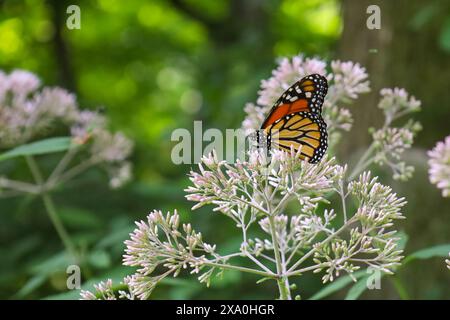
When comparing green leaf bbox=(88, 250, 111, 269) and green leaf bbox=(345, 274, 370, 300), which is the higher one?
green leaf bbox=(88, 250, 111, 269)

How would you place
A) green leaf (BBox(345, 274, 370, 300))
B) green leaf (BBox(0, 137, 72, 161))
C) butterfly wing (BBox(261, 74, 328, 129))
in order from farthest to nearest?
1. green leaf (BBox(0, 137, 72, 161))
2. butterfly wing (BBox(261, 74, 328, 129))
3. green leaf (BBox(345, 274, 370, 300))

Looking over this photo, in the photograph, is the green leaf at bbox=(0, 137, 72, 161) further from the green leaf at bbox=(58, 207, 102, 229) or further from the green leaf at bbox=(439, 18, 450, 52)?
the green leaf at bbox=(439, 18, 450, 52)

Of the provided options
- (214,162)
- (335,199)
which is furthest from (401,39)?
(214,162)

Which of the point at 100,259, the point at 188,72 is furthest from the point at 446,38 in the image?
the point at 188,72

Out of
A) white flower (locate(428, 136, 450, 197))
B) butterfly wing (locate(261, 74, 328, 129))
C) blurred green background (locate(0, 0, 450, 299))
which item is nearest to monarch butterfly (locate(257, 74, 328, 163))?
butterfly wing (locate(261, 74, 328, 129))

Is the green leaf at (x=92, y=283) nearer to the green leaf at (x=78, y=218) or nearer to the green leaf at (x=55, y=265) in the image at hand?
the green leaf at (x=55, y=265)

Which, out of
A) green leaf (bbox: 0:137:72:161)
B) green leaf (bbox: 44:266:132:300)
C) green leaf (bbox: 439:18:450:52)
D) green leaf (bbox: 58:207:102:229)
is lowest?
green leaf (bbox: 44:266:132:300)
